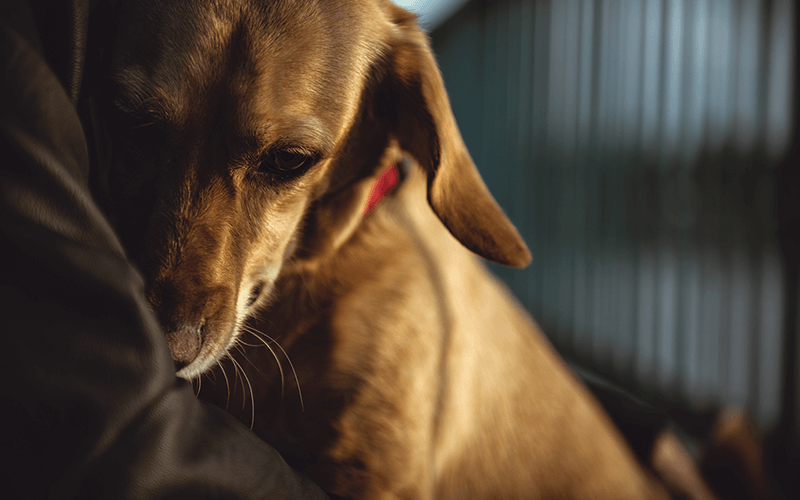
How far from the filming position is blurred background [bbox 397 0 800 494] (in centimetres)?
235

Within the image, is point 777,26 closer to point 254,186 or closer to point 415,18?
point 415,18

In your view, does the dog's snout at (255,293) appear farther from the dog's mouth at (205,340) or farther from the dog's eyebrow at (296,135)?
the dog's eyebrow at (296,135)

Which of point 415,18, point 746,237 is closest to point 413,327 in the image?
point 415,18

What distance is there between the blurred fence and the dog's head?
229 cm

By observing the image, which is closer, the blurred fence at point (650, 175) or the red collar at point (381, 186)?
the red collar at point (381, 186)

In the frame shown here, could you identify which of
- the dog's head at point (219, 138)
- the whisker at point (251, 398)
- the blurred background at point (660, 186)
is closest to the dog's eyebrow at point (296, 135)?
the dog's head at point (219, 138)

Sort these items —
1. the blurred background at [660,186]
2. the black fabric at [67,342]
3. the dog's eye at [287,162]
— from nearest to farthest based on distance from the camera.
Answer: the black fabric at [67,342]
the dog's eye at [287,162]
the blurred background at [660,186]

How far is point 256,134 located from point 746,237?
2606mm

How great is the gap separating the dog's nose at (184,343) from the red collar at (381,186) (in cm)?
39

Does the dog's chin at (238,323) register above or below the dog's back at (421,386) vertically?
above

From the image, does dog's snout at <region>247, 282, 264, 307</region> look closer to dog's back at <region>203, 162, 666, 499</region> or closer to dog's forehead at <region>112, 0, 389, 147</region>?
dog's back at <region>203, 162, 666, 499</region>

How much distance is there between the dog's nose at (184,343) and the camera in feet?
1.83

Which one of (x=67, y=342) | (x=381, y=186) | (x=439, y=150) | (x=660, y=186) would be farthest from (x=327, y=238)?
(x=660, y=186)

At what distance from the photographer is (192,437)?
415mm
